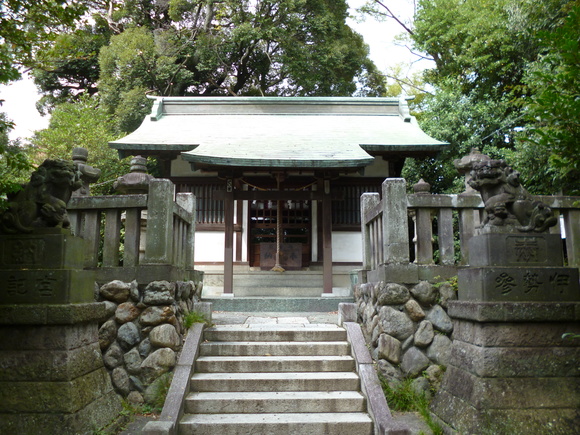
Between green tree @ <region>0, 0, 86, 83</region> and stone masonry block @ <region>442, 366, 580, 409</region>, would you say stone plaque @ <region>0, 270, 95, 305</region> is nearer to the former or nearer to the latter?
green tree @ <region>0, 0, 86, 83</region>

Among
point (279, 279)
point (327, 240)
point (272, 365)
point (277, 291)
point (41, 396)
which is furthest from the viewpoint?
point (279, 279)

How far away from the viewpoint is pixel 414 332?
17.1ft

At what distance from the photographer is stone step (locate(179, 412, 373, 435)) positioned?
4.48 meters

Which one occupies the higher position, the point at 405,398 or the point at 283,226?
the point at 283,226

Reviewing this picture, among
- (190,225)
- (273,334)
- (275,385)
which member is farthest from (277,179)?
(275,385)

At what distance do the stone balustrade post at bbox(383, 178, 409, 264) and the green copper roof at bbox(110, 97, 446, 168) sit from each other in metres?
3.34

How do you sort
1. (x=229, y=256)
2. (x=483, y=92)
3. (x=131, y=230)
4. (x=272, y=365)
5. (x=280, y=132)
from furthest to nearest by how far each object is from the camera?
(x=483, y=92)
(x=280, y=132)
(x=229, y=256)
(x=131, y=230)
(x=272, y=365)

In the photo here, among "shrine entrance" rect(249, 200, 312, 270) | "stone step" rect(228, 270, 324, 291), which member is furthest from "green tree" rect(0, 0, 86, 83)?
"shrine entrance" rect(249, 200, 312, 270)

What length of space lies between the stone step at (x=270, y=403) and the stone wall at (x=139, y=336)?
1.63ft

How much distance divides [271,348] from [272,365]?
34 cm

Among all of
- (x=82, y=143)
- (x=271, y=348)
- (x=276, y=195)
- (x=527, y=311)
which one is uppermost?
(x=82, y=143)

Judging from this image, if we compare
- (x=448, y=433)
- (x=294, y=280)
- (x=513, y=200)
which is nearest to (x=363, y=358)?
(x=448, y=433)

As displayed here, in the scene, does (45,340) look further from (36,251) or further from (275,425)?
(275,425)

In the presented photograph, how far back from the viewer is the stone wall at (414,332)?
5.05 m
